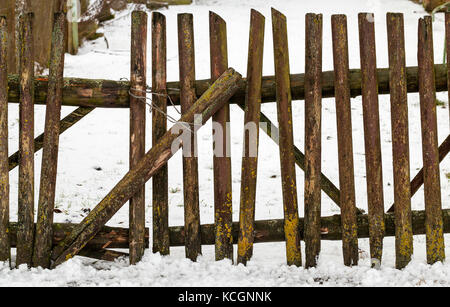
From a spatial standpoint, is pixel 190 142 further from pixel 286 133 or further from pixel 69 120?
pixel 69 120

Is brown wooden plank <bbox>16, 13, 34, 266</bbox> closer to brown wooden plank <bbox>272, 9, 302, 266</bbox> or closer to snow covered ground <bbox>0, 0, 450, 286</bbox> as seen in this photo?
snow covered ground <bbox>0, 0, 450, 286</bbox>

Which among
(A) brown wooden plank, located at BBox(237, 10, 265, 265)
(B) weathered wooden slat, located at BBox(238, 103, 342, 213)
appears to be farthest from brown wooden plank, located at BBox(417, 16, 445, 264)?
(A) brown wooden plank, located at BBox(237, 10, 265, 265)

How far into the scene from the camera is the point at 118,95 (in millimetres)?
3582

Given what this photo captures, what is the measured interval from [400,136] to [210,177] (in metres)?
2.89

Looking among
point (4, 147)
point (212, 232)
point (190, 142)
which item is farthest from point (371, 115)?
point (4, 147)

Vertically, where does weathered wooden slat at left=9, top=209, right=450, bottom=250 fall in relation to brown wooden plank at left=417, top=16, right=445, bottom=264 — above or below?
below

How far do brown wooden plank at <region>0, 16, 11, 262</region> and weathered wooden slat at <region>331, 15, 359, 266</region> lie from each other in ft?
6.52

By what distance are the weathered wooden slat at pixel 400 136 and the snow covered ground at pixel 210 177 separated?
0.17 meters

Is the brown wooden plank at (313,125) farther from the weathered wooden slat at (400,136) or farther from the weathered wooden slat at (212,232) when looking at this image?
the weathered wooden slat at (400,136)

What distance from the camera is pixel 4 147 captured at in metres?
3.55

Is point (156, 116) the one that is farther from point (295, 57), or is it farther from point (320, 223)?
point (295, 57)

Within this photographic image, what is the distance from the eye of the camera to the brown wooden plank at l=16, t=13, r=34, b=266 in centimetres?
351

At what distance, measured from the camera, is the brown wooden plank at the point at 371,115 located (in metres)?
3.51
